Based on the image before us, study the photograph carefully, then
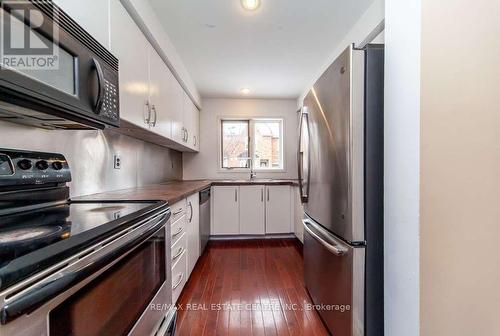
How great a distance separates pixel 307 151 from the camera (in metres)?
1.85

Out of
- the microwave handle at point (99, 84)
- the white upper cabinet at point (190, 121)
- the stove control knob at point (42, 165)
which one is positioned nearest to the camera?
the microwave handle at point (99, 84)

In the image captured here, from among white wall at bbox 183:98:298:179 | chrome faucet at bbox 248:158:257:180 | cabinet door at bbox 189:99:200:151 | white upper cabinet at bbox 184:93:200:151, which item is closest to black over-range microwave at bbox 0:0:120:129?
white upper cabinet at bbox 184:93:200:151

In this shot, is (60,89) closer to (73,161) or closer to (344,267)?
(73,161)

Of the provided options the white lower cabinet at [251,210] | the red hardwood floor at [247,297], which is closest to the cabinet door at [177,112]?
the white lower cabinet at [251,210]

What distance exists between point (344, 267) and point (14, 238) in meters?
1.36

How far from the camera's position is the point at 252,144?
3.97 m

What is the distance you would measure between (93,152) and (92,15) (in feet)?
2.60

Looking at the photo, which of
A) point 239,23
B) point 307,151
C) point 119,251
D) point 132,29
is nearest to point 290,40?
point 239,23

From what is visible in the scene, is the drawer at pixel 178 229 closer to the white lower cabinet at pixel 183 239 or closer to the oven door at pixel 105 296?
the white lower cabinet at pixel 183 239

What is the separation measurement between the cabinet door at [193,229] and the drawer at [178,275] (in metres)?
0.16

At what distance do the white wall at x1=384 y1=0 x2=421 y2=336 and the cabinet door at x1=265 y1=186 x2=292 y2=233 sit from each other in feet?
7.76

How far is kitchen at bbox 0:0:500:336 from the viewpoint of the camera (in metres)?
0.63

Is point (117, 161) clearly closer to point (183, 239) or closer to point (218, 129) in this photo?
point (183, 239)

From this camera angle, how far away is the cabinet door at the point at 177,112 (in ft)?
7.55
